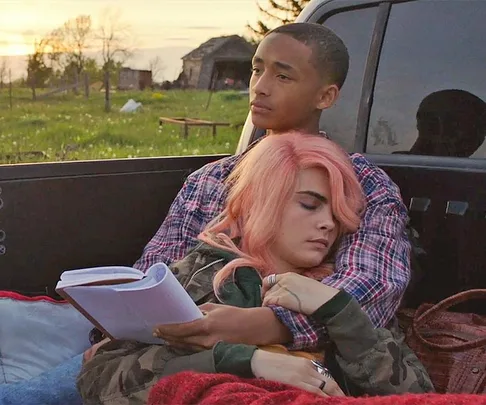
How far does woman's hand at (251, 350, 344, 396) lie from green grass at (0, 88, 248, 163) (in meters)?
3.90

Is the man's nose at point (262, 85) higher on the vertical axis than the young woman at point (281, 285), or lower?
higher

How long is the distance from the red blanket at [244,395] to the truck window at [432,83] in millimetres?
1210

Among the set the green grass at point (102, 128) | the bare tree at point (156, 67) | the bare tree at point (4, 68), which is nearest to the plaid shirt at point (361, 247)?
the green grass at point (102, 128)

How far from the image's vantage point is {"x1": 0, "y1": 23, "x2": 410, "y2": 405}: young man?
2031 millimetres

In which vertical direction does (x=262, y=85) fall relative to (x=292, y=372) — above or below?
above

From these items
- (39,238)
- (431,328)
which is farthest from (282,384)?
(39,238)

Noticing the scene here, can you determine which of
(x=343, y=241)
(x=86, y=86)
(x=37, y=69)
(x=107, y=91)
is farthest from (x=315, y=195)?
(x=107, y=91)

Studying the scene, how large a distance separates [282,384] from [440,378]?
0.69 metres

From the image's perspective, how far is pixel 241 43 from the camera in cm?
916

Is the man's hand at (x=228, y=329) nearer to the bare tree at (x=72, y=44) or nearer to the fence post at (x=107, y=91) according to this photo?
the fence post at (x=107, y=91)

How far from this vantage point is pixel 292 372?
5.99 ft

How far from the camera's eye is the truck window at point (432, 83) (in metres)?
2.55

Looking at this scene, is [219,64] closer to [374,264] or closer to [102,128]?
[102,128]

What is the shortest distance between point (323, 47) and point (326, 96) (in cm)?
15
